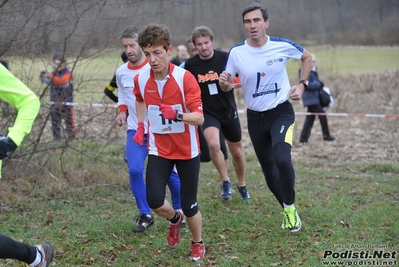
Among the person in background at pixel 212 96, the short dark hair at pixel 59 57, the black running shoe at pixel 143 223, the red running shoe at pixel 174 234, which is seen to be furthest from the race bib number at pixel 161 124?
the short dark hair at pixel 59 57

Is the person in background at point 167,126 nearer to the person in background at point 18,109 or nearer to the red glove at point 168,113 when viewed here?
the red glove at point 168,113

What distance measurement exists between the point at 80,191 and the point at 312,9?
52.1 ft

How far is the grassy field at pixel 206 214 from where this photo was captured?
5359 mm

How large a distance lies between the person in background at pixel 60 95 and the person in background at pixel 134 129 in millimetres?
1754

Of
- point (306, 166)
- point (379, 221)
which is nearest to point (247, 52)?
point (379, 221)

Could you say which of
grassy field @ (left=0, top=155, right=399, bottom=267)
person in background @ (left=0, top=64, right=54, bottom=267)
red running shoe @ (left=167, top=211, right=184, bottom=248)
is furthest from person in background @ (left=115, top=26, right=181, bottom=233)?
person in background @ (left=0, top=64, right=54, bottom=267)

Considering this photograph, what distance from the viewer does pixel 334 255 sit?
521cm

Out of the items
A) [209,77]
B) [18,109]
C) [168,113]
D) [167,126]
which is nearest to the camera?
[18,109]

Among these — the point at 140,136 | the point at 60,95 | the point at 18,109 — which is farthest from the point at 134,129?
the point at 18,109

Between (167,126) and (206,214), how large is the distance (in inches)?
82.1

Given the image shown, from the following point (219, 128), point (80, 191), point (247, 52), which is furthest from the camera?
point (80, 191)

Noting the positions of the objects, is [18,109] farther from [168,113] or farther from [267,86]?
[267,86]

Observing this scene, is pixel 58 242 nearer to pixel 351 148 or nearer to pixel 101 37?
pixel 101 37

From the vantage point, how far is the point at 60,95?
794 cm
